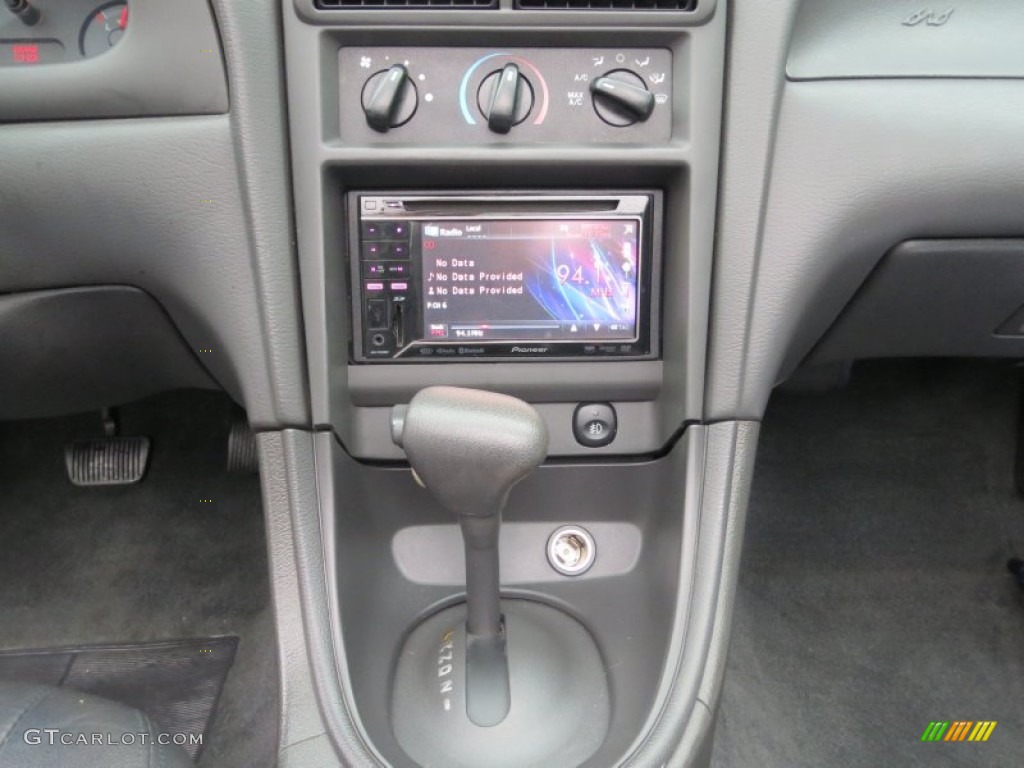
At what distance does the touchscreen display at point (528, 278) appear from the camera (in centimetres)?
94

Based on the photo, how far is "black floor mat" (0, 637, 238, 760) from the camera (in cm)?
145

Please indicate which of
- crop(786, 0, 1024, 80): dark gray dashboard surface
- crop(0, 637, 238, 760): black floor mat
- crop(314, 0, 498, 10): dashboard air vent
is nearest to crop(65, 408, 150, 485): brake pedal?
crop(0, 637, 238, 760): black floor mat

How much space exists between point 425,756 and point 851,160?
2.47 ft

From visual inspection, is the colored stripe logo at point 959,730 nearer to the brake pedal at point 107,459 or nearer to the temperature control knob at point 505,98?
the temperature control knob at point 505,98

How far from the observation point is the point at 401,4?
87cm

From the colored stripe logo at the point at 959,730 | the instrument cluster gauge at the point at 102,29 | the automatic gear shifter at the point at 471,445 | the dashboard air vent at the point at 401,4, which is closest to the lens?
the automatic gear shifter at the point at 471,445

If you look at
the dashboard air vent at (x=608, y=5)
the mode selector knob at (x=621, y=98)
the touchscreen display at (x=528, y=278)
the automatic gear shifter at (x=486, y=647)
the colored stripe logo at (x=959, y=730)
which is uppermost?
the dashboard air vent at (x=608, y=5)

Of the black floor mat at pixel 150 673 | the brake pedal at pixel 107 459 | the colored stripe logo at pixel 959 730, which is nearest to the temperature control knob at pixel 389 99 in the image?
the black floor mat at pixel 150 673

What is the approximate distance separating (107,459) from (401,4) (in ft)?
4.19

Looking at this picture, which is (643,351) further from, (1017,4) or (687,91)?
(1017,4)

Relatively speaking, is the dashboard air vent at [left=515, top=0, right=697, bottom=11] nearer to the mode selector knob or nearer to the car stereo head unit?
the mode selector knob

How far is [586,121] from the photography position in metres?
0.92

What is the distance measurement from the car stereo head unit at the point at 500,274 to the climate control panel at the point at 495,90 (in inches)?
2.6

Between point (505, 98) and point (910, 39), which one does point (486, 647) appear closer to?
point (505, 98)
